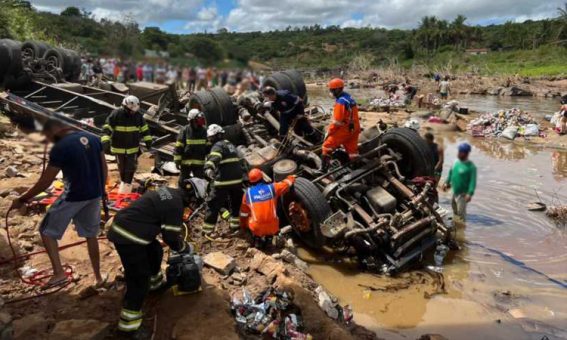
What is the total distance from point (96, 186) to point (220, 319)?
1476mm

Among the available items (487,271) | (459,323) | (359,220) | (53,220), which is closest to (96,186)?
(53,220)

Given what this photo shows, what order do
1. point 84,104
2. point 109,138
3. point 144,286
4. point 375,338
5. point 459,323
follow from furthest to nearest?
point 84,104, point 109,138, point 459,323, point 375,338, point 144,286

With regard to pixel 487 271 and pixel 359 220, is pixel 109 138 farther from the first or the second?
pixel 487 271

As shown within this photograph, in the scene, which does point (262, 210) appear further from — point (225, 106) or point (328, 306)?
point (225, 106)

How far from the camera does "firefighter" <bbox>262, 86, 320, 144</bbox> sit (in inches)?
295

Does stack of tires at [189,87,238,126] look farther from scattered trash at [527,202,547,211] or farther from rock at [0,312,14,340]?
scattered trash at [527,202,547,211]

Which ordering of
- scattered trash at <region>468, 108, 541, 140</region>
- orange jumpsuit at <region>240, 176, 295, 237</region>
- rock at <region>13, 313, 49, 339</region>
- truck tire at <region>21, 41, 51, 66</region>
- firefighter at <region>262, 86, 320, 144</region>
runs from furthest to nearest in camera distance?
scattered trash at <region>468, 108, 541, 140</region>
truck tire at <region>21, 41, 51, 66</region>
firefighter at <region>262, 86, 320, 144</region>
orange jumpsuit at <region>240, 176, 295, 237</region>
rock at <region>13, 313, 49, 339</region>

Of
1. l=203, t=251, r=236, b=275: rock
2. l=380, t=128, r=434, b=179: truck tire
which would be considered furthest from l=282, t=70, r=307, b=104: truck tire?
l=203, t=251, r=236, b=275: rock

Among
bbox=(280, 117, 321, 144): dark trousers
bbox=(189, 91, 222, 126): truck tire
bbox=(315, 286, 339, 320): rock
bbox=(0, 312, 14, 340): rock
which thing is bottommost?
bbox=(315, 286, 339, 320): rock

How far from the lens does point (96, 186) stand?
3855 millimetres

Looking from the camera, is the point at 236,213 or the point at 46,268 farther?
the point at 236,213

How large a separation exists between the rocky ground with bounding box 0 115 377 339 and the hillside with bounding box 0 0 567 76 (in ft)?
2.85

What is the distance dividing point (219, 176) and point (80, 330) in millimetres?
2761

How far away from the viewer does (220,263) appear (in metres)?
4.69
